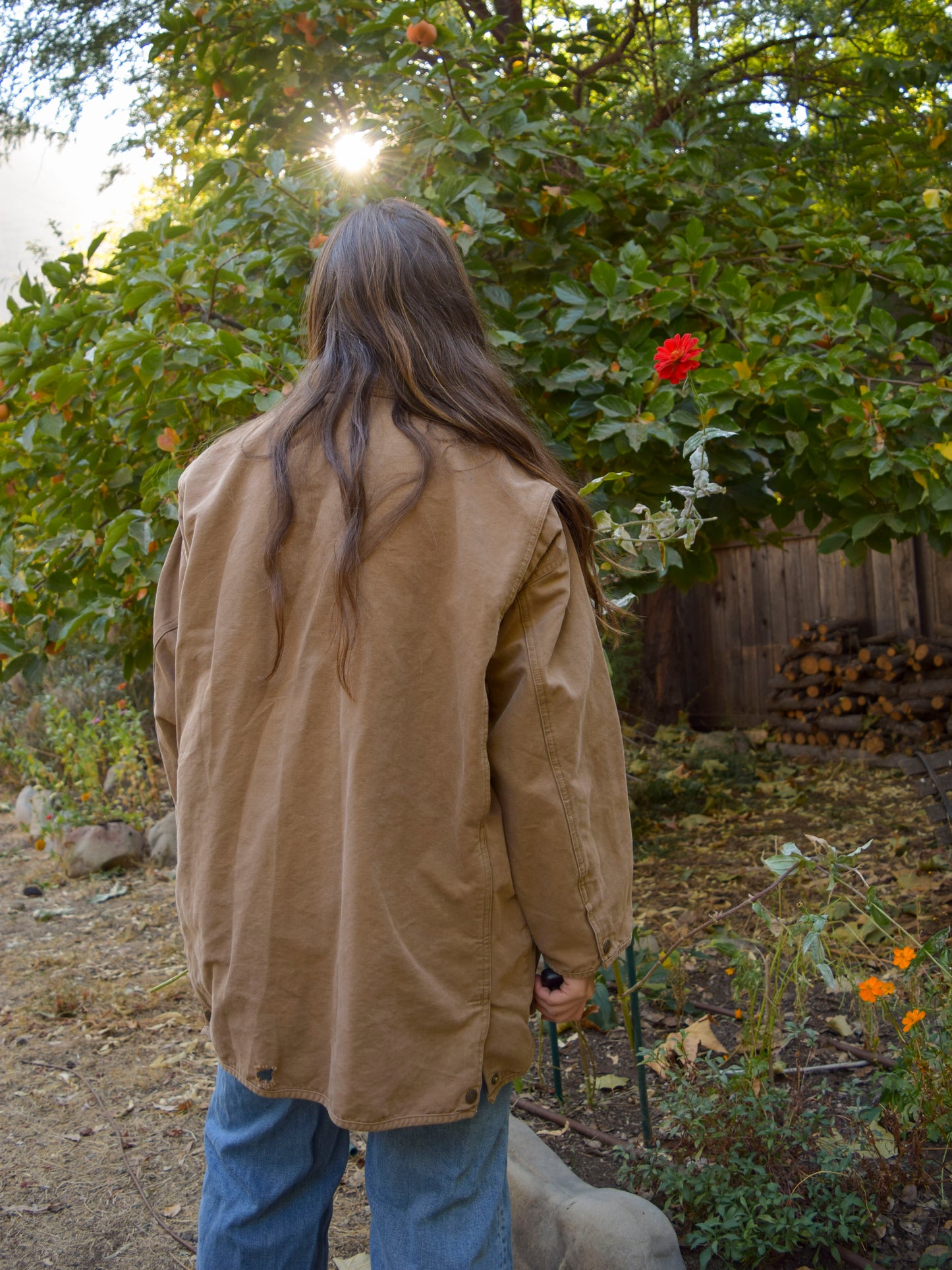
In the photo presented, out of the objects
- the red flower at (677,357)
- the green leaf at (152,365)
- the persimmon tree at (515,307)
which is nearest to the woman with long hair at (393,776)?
the red flower at (677,357)

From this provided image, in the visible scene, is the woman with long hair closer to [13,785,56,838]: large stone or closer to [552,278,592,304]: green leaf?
[552,278,592,304]: green leaf

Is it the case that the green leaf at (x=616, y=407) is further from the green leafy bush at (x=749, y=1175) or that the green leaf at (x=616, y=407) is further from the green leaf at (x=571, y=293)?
the green leafy bush at (x=749, y=1175)

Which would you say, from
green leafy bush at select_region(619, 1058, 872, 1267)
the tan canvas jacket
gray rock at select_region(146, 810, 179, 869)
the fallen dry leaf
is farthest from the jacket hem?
gray rock at select_region(146, 810, 179, 869)

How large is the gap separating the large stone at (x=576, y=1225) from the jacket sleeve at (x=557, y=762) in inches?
26.4

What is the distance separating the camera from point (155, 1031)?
3.01m

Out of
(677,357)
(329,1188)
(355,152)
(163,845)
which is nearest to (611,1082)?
(329,1188)

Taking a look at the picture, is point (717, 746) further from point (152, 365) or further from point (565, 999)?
point (565, 999)

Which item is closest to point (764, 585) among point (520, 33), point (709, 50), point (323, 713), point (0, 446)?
point (709, 50)

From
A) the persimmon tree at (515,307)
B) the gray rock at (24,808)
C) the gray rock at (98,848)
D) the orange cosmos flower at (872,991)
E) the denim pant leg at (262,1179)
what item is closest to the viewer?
the denim pant leg at (262,1179)

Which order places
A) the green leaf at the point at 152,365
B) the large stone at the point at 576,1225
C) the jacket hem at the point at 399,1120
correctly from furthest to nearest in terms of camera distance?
the green leaf at the point at 152,365
the large stone at the point at 576,1225
the jacket hem at the point at 399,1120

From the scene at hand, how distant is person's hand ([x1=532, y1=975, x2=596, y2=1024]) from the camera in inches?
45.9

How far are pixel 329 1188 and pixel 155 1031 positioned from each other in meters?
1.96

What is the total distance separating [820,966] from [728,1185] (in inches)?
21.9

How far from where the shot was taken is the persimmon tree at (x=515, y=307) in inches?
97.7
